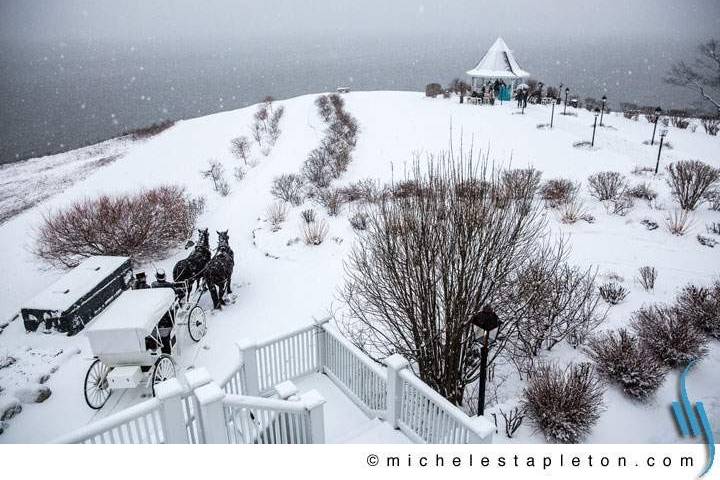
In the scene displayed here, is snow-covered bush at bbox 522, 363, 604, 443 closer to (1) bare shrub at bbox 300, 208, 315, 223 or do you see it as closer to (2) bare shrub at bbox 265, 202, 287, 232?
(1) bare shrub at bbox 300, 208, 315, 223

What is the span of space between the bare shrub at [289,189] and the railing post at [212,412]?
43.2 ft

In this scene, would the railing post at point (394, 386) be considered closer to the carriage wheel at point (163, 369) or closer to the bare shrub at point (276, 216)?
the carriage wheel at point (163, 369)

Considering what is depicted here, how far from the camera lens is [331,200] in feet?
53.8

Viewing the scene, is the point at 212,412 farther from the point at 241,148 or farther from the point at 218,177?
the point at 241,148

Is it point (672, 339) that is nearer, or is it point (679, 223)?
point (672, 339)

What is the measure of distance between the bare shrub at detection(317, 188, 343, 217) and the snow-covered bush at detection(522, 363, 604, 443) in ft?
35.2

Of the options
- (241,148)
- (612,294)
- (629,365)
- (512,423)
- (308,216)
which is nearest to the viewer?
(512,423)

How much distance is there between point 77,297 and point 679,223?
16.0m

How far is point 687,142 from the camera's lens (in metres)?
19.4

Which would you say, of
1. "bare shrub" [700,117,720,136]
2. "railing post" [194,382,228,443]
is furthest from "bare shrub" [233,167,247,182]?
"bare shrub" [700,117,720,136]

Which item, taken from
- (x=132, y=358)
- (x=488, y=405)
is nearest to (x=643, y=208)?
(x=488, y=405)

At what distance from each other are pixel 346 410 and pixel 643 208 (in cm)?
1233

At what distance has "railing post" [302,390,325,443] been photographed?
5.04m

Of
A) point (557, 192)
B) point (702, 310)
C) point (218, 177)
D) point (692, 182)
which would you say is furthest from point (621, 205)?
point (218, 177)
